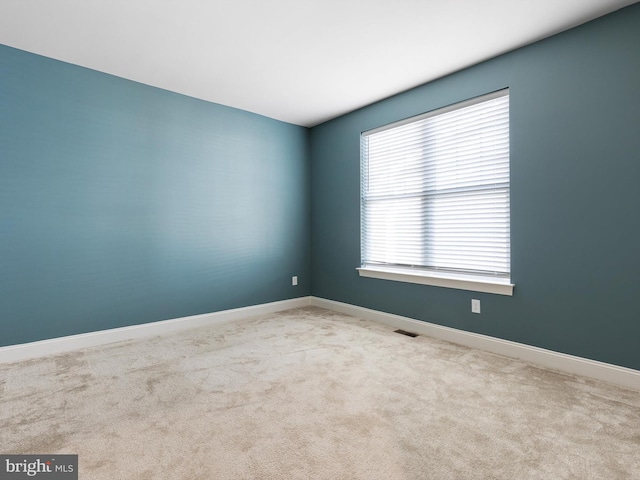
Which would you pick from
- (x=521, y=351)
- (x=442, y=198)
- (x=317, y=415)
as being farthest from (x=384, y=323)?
(x=317, y=415)

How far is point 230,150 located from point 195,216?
0.95 meters

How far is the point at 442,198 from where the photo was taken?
3.40 meters

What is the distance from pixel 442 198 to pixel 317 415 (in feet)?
7.92

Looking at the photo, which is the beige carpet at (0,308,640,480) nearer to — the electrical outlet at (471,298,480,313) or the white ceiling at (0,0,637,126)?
the electrical outlet at (471,298,480,313)

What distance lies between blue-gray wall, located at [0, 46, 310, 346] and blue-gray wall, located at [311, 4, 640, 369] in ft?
8.02

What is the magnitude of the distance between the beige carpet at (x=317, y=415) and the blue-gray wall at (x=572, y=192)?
35cm

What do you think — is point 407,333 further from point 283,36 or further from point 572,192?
point 283,36

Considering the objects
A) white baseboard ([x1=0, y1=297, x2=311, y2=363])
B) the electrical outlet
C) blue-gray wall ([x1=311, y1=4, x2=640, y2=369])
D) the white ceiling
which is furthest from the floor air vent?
the white ceiling

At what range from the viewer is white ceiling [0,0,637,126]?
2.29m

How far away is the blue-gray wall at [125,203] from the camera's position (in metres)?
2.85

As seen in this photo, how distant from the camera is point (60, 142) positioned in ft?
9.90

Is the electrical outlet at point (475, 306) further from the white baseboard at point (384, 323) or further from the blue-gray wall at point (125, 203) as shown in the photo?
the blue-gray wall at point (125, 203)

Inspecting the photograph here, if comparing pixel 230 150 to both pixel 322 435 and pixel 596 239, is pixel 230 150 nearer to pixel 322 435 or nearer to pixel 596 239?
pixel 322 435

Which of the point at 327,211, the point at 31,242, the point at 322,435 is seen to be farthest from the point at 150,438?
the point at 327,211
